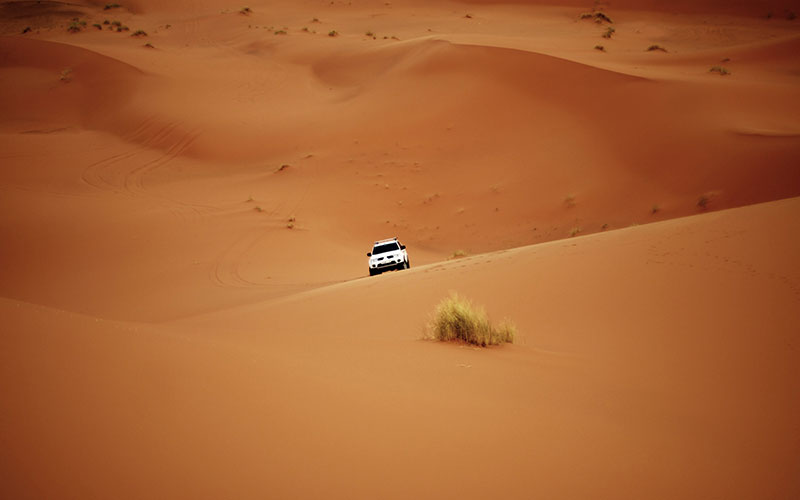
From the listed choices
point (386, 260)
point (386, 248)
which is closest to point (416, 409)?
point (386, 260)

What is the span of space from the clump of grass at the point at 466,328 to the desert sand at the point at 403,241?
23cm

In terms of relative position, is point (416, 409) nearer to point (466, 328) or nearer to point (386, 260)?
point (466, 328)

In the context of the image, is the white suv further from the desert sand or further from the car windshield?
the desert sand

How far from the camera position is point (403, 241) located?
21875 millimetres

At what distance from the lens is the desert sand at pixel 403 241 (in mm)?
2801

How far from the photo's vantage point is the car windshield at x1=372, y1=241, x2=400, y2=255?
642 inches

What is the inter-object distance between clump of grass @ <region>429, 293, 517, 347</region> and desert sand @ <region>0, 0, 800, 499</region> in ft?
0.76

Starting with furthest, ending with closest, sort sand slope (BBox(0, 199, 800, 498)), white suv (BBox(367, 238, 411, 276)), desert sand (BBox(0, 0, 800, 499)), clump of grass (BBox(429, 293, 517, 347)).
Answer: white suv (BBox(367, 238, 411, 276)), clump of grass (BBox(429, 293, 517, 347)), desert sand (BBox(0, 0, 800, 499)), sand slope (BBox(0, 199, 800, 498))

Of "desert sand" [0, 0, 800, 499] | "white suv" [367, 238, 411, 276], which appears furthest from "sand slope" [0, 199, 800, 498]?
"white suv" [367, 238, 411, 276]

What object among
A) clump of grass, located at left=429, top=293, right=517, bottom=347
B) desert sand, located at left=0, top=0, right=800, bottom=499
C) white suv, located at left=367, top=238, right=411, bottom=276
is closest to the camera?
desert sand, located at left=0, top=0, right=800, bottom=499

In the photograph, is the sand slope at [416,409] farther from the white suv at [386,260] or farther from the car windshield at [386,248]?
the car windshield at [386,248]

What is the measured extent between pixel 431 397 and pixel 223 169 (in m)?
24.0

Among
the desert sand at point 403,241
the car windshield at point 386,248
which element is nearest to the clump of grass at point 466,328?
the desert sand at point 403,241

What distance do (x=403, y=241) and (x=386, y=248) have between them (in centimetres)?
550
